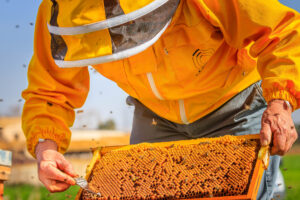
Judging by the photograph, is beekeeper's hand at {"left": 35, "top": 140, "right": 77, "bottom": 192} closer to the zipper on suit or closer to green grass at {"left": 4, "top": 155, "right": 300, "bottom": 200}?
the zipper on suit

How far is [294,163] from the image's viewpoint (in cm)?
1152

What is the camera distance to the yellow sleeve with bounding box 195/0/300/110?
7.55 ft

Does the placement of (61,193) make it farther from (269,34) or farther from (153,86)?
(269,34)

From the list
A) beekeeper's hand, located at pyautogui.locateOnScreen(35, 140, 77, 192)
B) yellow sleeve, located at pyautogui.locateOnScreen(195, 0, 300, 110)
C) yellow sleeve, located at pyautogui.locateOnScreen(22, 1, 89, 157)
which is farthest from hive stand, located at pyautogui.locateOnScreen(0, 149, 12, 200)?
yellow sleeve, located at pyautogui.locateOnScreen(195, 0, 300, 110)

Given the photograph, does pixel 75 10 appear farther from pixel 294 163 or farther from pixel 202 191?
pixel 294 163

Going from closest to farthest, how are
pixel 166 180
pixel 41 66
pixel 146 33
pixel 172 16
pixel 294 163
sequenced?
pixel 166 180, pixel 146 33, pixel 172 16, pixel 41 66, pixel 294 163

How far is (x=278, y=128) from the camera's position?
217 centimetres

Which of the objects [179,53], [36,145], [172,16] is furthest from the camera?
[36,145]

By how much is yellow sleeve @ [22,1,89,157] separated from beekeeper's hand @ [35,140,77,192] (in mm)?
186

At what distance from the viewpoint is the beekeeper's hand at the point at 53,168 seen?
2.48 meters

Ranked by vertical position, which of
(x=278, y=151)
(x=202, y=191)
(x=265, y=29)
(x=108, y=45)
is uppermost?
(x=265, y=29)

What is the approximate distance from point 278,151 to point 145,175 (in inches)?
29.6

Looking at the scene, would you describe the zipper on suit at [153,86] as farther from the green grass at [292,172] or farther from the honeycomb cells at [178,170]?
the green grass at [292,172]

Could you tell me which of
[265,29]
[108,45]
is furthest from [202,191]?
[265,29]
